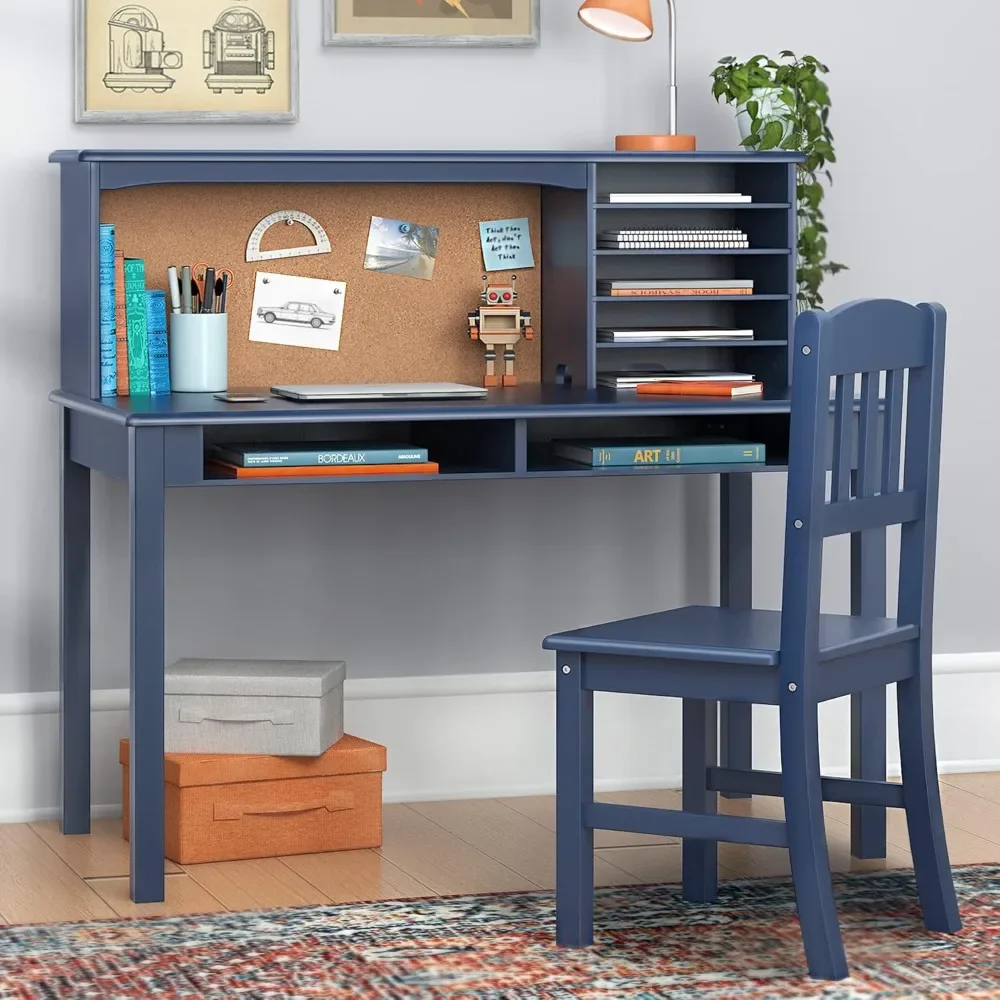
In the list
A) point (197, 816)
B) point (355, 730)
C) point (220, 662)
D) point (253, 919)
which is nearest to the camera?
point (253, 919)

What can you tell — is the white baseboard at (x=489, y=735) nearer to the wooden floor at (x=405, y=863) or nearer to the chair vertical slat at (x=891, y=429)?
the wooden floor at (x=405, y=863)

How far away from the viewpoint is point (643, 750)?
3814 millimetres

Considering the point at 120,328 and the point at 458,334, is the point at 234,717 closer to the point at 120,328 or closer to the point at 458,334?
the point at 120,328

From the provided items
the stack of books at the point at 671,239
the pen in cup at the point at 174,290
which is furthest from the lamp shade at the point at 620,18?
the pen in cup at the point at 174,290

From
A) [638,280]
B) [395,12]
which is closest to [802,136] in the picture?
[638,280]

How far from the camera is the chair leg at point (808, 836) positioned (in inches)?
98.6

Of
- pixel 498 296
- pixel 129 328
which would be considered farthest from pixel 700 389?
pixel 129 328

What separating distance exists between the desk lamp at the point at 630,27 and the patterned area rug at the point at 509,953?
1385mm

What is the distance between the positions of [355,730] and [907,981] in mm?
1378

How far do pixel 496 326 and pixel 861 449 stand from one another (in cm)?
111

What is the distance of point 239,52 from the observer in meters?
3.48

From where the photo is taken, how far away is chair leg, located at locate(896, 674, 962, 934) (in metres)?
2.76

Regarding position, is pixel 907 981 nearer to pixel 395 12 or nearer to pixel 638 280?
pixel 638 280

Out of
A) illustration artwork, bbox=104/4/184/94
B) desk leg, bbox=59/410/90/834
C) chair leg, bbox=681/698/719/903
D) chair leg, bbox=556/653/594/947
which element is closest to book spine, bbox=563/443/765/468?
chair leg, bbox=681/698/719/903
